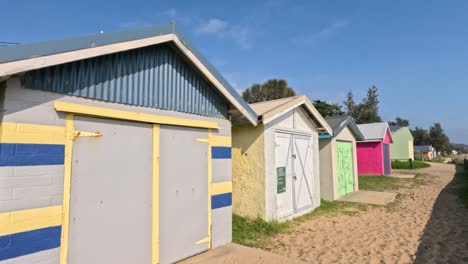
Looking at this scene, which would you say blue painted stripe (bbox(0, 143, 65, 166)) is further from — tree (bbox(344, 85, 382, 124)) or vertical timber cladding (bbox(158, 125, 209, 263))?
tree (bbox(344, 85, 382, 124))

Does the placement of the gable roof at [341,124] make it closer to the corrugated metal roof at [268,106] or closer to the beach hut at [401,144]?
the corrugated metal roof at [268,106]

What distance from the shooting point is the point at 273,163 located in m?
8.16

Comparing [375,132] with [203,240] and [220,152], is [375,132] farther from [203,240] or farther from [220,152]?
[203,240]

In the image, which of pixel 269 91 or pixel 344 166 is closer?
pixel 344 166

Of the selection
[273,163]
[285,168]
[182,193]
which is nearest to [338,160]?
[285,168]

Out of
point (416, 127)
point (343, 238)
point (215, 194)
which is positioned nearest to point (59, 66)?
point (215, 194)

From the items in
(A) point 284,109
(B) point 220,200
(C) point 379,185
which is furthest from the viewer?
(C) point 379,185

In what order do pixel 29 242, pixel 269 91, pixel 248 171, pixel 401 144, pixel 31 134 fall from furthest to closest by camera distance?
pixel 401 144
pixel 269 91
pixel 248 171
pixel 31 134
pixel 29 242

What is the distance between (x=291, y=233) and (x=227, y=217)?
214cm

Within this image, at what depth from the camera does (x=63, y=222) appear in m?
3.74

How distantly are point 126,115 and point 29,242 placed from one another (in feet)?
6.80

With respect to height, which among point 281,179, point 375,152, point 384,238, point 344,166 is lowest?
point 384,238

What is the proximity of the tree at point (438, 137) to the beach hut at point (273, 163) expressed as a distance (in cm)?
8362

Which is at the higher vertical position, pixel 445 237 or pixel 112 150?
pixel 112 150
